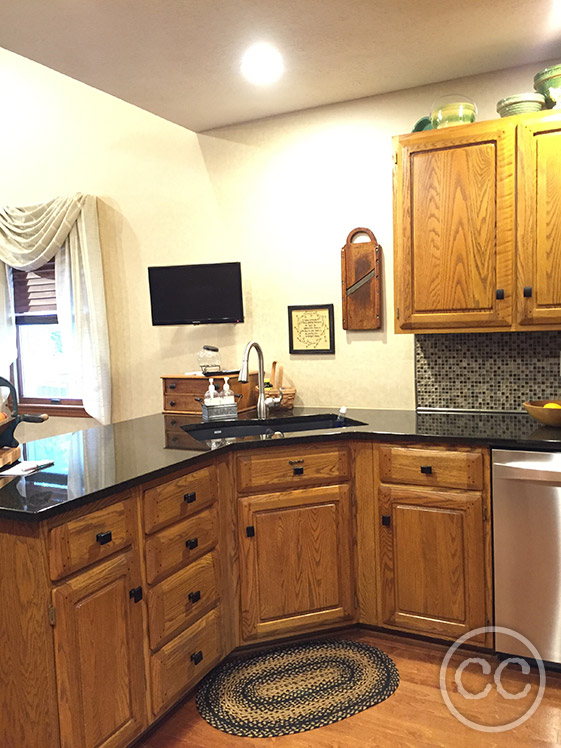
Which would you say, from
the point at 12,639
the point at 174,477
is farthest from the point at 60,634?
the point at 174,477

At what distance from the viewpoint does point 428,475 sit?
2527 millimetres

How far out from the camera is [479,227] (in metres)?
2.67

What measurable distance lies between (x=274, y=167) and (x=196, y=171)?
0.51 metres

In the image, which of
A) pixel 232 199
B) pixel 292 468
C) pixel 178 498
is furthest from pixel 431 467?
pixel 232 199

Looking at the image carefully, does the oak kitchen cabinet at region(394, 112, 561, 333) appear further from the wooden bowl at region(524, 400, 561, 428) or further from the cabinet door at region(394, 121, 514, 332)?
the wooden bowl at region(524, 400, 561, 428)

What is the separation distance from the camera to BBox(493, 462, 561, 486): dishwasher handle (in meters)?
2.28

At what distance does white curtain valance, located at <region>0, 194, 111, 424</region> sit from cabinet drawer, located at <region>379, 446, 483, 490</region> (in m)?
2.11

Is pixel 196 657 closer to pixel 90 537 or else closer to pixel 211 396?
pixel 90 537

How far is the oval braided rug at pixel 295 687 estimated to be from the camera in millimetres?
2152

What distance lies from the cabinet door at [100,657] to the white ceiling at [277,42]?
6.15 feet

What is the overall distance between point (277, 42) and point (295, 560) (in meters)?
2.09

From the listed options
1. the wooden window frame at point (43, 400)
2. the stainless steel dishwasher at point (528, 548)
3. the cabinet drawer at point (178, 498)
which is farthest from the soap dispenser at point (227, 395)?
the wooden window frame at point (43, 400)

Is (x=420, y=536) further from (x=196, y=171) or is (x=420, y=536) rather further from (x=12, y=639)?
(x=196, y=171)

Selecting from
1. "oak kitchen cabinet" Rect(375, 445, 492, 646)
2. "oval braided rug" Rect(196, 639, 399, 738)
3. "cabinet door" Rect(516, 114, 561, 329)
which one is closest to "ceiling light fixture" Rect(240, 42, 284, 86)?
"cabinet door" Rect(516, 114, 561, 329)
